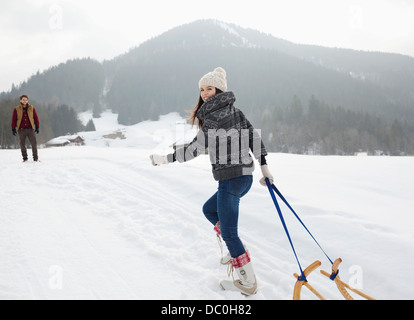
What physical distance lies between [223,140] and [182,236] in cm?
187

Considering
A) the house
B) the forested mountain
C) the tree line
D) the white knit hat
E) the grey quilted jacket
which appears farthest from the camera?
the forested mountain

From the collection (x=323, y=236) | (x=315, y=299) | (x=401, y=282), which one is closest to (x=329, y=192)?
(x=323, y=236)

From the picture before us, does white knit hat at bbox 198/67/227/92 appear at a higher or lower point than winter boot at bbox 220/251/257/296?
higher

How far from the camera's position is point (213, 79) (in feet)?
8.06

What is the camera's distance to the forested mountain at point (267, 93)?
92.2 meters

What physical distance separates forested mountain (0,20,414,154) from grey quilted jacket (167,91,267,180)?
9205 cm

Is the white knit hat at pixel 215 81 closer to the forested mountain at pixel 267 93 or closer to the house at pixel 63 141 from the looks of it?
the house at pixel 63 141

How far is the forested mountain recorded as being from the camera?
303 ft

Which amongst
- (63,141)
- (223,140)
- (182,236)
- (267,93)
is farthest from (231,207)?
(267,93)

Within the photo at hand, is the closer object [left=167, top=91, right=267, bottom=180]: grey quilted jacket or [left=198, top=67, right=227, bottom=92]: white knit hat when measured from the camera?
[left=167, top=91, right=267, bottom=180]: grey quilted jacket

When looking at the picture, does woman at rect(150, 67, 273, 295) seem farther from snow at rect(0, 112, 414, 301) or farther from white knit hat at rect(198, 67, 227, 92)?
snow at rect(0, 112, 414, 301)

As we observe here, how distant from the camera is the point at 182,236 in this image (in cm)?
356

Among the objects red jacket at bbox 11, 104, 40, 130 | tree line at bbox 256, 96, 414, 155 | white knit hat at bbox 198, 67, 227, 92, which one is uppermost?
red jacket at bbox 11, 104, 40, 130

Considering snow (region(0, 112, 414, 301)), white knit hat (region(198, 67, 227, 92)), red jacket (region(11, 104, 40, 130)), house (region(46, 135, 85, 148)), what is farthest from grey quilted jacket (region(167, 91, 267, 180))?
house (region(46, 135, 85, 148))
